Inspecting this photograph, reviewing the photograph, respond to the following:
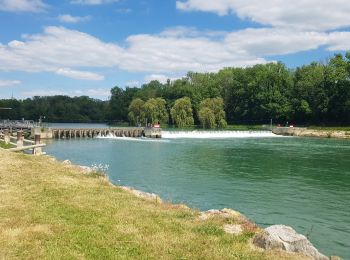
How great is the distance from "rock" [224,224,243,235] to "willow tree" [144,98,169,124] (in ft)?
329

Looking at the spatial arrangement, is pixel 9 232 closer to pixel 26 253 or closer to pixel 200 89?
pixel 26 253

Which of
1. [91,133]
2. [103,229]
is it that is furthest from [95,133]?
[103,229]

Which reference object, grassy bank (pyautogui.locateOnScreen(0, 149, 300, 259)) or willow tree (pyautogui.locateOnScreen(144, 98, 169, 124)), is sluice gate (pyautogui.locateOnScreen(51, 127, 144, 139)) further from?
grassy bank (pyautogui.locateOnScreen(0, 149, 300, 259))

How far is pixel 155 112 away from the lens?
112688 millimetres

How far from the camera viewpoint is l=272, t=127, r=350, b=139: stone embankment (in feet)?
295

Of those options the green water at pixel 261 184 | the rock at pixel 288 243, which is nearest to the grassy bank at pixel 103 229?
the rock at pixel 288 243

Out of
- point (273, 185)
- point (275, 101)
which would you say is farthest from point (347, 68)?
point (273, 185)

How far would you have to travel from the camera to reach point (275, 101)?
121125mm

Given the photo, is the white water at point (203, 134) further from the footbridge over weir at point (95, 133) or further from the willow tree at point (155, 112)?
the willow tree at point (155, 112)

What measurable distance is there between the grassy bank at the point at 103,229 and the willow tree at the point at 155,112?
96457 mm

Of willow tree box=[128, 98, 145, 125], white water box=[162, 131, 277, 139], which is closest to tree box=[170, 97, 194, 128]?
willow tree box=[128, 98, 145, 125]

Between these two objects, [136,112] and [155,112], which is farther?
[136,112]

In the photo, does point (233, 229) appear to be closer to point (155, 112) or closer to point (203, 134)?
point (203, 134)

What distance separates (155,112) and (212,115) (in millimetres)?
16372
